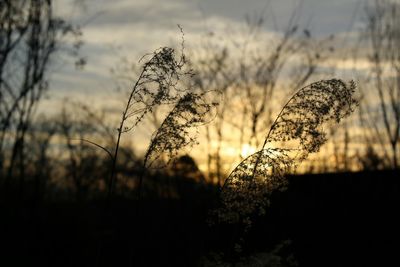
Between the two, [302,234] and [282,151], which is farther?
[302,234]

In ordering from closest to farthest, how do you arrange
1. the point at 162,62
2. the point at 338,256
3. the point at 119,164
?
the point at 162,62, the point at 338,256, the point at 119,164

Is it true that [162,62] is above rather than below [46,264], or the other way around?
above

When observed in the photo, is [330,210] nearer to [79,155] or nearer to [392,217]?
[392,217]

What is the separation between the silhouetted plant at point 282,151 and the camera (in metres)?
5.55

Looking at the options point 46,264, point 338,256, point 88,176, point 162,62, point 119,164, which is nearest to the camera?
point 162,62

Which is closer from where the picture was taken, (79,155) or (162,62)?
(162,62)

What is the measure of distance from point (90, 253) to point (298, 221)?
802cm

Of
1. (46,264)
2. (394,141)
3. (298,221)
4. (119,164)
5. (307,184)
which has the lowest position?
(46,264)

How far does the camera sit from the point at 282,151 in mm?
5582

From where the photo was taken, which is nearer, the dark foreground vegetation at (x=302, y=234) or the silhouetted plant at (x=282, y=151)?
the silhouetted plant at (x=282, y=151)

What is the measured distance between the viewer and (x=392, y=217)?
484 inches

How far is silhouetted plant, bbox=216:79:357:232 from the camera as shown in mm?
5547

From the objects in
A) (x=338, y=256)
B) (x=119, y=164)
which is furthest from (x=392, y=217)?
(x=119, y=164)

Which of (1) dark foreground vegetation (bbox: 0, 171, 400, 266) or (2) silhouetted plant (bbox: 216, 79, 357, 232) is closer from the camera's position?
(2) silhouetted plant (bbox: 216, 79, 357, 232)
